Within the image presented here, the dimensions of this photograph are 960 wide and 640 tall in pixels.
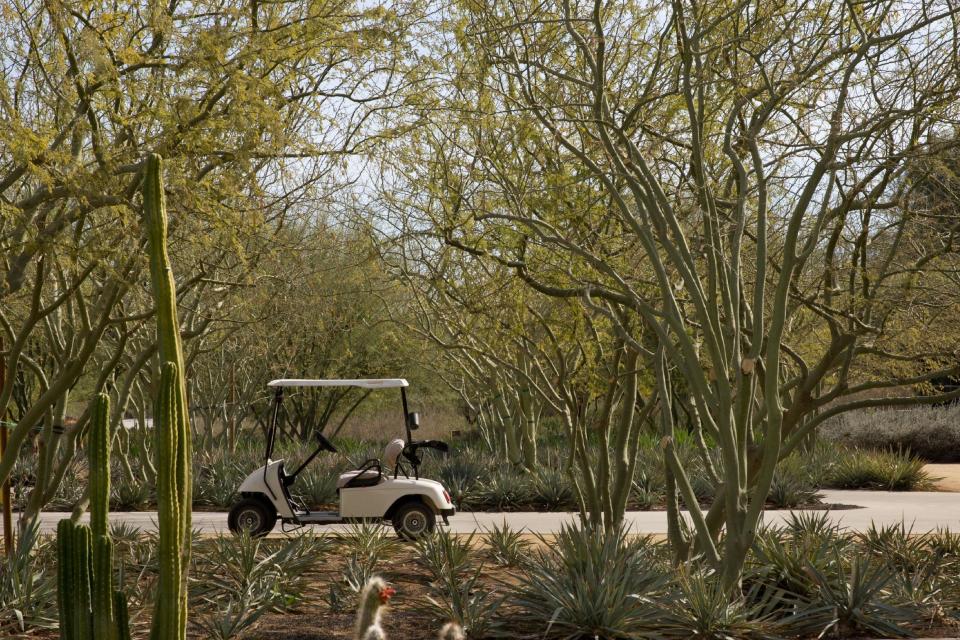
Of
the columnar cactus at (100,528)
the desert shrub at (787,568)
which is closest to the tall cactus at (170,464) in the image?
the columnar cactus at (100,528)

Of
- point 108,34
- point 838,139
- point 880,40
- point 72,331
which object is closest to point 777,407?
point 838,139

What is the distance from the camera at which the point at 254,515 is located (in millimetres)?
12695

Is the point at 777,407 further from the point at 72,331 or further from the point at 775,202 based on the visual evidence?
the point at 72,331

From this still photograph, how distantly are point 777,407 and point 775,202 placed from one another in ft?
15.4

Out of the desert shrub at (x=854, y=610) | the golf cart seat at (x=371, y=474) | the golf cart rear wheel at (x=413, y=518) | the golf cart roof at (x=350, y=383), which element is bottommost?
the desert shrub at (x=854, y=610)

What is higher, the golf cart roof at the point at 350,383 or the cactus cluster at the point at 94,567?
the golf cart roof at the point at 350,383

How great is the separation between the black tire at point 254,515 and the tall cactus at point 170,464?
7880mm

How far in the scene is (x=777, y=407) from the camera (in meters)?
6.98

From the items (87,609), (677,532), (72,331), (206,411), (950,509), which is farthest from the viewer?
(206,411)

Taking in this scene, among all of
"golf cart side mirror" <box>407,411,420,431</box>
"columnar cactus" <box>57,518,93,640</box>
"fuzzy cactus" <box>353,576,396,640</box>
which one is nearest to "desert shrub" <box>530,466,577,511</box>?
"golf cart side mirror" <box>407,411,420,431</box>

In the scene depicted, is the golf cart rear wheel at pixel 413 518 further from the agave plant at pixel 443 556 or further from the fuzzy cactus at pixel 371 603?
the fuzzy cactus at pixel 371 603

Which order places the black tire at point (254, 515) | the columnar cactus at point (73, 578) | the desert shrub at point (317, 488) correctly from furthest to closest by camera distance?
the desert shrub at point (317, 488) → the black tire at point (254, 515) → the columnar cactus at point (73, 578)

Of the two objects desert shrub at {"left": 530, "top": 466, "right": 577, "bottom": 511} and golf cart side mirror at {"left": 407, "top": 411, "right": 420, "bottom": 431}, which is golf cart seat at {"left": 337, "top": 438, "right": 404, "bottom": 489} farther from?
desert shrub at {"left": 530, "top": 466, "right": 577, "bottom": 511}

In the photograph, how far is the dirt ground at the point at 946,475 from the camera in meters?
19.2
